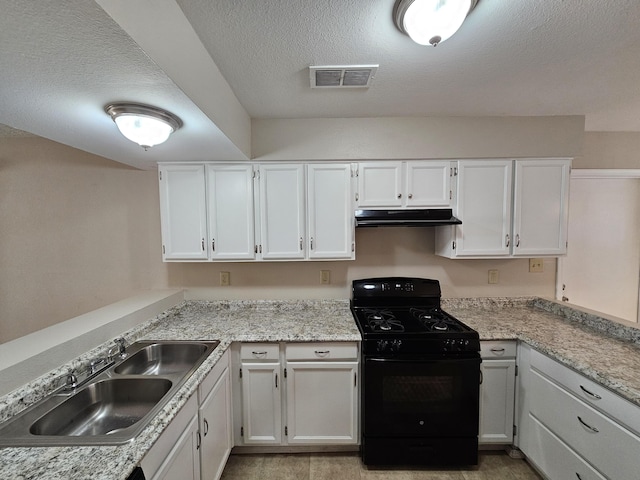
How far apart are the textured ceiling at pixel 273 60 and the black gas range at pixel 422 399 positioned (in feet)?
5.38

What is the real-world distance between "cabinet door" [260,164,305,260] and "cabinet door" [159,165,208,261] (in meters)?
0.49

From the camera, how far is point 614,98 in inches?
71.5

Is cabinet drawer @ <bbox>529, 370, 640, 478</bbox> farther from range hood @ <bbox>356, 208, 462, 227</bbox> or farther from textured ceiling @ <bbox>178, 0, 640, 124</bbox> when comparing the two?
textured ceiling @ <bbox>178, 0, 640, 124</bbox>

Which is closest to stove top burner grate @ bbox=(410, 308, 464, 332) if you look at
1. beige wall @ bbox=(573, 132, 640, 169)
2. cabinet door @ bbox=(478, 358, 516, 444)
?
cabinet door @ bbox=(478, 358, 516, 444)

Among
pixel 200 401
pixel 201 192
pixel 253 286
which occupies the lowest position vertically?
pixel 200 401

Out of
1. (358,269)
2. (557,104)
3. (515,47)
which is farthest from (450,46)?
(358,269)

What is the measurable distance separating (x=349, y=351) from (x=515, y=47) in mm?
1971

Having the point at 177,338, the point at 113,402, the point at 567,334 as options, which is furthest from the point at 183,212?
the point at 567,334

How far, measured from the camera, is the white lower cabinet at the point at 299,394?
181 centimetres

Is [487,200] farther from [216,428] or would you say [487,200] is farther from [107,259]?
[107,259]

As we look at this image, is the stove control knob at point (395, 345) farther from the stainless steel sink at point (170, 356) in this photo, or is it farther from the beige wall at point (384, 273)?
the stainless steel sink at point (170, 356)

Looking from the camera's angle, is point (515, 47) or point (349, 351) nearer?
point (515, 47)

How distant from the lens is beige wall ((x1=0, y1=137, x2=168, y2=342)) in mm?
2371

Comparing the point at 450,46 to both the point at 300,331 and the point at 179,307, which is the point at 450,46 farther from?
the point at 179,307
